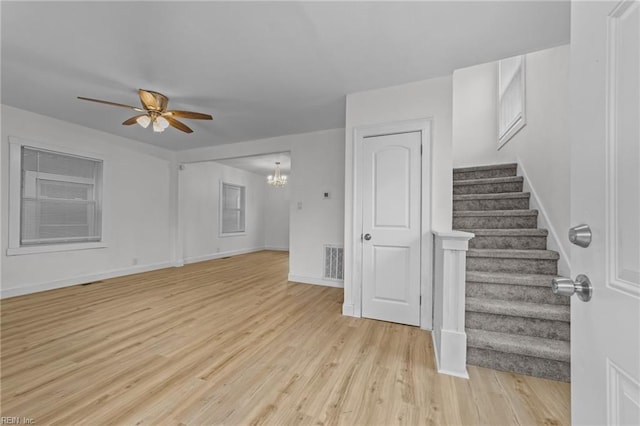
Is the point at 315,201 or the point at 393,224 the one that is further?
the point at 315,201

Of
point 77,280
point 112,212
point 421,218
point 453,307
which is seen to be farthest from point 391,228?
point 77,280

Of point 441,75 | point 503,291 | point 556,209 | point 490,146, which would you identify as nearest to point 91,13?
point 441,75

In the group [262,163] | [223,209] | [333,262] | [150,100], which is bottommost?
[333,262]

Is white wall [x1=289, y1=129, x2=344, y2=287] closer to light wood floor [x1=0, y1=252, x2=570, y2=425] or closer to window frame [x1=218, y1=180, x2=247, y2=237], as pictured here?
light wood floor [x1=0, y1=252, x2=570, y2=425]

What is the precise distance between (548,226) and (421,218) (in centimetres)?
125

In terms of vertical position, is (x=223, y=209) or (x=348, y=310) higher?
(x=223, y=209)

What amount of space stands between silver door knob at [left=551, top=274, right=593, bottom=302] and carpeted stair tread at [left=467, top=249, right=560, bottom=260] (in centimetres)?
205

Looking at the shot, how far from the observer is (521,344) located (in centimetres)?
187

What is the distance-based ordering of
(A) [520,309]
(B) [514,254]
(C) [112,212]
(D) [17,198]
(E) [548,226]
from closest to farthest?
(A) [520,309] < (B) [514,254] < (E) [548,226] < (D) [17,198] < (C) [112,212]

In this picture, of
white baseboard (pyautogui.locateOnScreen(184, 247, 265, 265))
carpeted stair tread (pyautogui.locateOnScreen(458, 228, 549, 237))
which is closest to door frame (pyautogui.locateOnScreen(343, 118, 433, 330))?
carpeted stair tread (pyautogui.locateOnScreen(458, 228, 549, 237))

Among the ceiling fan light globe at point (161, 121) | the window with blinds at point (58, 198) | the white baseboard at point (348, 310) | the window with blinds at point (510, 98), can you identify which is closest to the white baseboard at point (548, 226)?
the window with blinds at point (510, 98)

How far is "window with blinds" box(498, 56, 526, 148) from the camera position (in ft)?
10.7

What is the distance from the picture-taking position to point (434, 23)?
1.90 m

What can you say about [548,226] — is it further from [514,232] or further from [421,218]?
[421,218]
